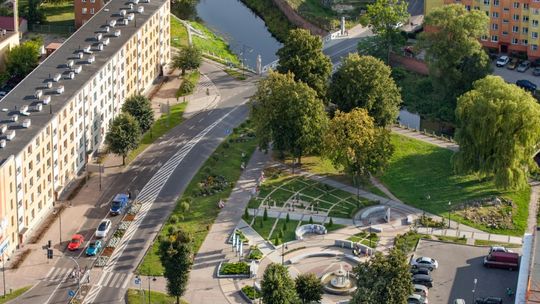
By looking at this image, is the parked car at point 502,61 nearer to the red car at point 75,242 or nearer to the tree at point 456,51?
the tree at point 456,51

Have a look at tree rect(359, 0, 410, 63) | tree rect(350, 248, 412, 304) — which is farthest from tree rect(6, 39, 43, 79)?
tree rect(350, 248, 412, 304)

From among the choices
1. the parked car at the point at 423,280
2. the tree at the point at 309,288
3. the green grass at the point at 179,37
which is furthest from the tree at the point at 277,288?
the green grass at the point at 179,37

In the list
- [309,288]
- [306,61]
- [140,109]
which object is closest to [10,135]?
[140,109]

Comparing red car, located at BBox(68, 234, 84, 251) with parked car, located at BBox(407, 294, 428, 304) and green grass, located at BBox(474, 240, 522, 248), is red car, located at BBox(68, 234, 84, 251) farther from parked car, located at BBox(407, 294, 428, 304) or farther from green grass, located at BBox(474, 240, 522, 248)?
green grass, located at BBox(474, 240, 522, 248)

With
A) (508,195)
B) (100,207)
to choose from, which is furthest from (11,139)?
(508,195)

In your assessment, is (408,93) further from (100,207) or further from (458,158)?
(100,207)

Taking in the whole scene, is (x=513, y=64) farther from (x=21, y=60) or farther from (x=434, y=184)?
(x=21, y=60)
